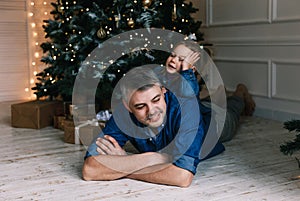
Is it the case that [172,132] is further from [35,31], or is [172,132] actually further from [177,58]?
[35,31]

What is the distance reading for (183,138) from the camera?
2.05 m

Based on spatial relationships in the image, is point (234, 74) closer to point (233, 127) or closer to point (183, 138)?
point (233, 127)

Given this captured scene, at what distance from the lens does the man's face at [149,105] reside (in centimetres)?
205

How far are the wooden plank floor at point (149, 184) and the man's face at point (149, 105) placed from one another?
1.03 feet

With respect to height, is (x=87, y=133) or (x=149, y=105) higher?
(x=149, y=105)

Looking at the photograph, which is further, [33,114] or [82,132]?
[33,114]

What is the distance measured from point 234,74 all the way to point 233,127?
4.28ft

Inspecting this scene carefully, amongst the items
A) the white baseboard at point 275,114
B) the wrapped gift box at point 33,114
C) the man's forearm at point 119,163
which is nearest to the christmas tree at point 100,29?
the wrapped gift box at point 33,114

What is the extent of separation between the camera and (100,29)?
343 centimetres

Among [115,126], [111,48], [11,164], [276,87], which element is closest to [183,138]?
[115,126]

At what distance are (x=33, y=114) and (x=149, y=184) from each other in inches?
67.1

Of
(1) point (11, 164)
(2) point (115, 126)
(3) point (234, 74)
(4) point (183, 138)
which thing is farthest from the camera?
(3) point (234, 74)

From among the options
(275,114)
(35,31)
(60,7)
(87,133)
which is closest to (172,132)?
(87,133)

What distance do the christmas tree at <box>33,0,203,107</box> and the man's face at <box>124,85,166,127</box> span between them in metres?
1.32
